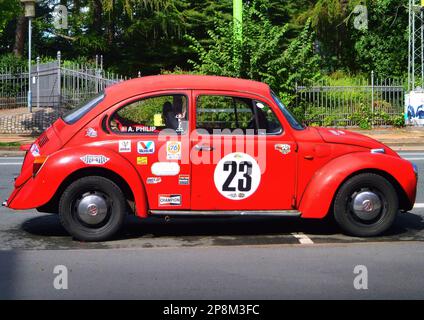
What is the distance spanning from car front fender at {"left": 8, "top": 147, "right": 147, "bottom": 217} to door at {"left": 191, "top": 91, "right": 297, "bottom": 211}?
22.4 inches

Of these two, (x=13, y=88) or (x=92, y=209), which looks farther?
(x=13, y=88)

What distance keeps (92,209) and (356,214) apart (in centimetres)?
272

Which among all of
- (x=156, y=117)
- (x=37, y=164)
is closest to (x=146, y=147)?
(x=156, y=117)

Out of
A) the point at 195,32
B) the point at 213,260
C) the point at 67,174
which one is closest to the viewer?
the point at 213,260

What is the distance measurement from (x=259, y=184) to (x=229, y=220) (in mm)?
1524

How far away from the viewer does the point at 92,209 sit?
290 inches

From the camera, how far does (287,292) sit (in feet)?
18.8

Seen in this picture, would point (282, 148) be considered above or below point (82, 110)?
below

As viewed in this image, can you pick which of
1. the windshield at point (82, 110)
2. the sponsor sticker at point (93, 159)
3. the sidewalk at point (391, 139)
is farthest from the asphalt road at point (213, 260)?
the sidewalk at point (391, 139)

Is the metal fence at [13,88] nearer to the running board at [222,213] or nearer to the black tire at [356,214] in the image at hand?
the running board at [222,213]

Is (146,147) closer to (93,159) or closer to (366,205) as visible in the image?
(93,159)

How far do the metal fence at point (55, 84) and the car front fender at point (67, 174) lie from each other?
52.1 ft

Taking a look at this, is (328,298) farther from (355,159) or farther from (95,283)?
(355,159)

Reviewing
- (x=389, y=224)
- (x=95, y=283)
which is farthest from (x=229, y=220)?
(x=95, y=283)
